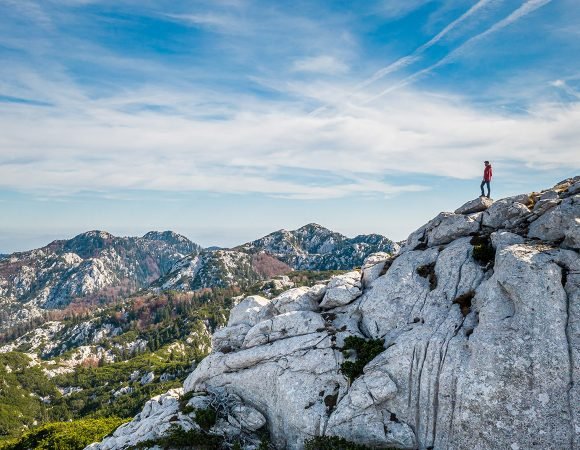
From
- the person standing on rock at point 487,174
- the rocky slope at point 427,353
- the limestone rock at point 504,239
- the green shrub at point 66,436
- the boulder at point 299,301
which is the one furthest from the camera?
the green shrub at point 66,436

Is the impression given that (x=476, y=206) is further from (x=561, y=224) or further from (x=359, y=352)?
(x=359, y=352)

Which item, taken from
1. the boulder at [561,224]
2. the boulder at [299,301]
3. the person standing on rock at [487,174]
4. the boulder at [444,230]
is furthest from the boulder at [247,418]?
the person standing on rock at [487,174]

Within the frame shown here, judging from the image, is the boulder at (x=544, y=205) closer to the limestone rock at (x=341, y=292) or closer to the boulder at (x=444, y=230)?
the boulder at (x=444, y=230)

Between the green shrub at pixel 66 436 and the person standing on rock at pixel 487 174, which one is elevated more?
the person standing on rock at pixel 487 174

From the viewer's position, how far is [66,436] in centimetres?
5056

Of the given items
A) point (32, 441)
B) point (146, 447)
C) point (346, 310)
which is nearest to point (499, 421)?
point (346, 310)

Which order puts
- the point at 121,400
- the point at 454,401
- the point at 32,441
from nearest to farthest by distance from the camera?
1. the point at 454,401
2. the point at 32,441
3. the point at 121,400

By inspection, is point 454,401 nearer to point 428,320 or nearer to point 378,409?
point 378,409

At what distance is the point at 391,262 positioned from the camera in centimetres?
4103

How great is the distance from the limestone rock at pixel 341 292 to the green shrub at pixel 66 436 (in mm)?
34633

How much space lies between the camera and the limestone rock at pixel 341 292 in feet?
126

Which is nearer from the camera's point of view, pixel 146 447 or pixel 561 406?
pixel 561 406

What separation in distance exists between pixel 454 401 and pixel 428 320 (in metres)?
7.21

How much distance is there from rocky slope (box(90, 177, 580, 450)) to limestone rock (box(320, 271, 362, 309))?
0.44 ft
